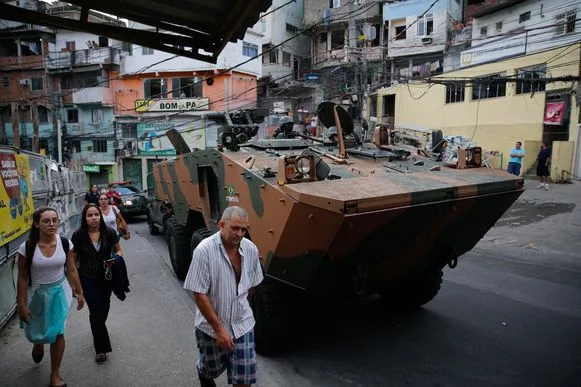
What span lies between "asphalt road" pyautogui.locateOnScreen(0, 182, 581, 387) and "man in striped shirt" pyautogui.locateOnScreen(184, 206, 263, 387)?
3.51 ft

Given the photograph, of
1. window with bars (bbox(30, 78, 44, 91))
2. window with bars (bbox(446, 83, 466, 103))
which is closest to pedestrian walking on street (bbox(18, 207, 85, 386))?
window with bars (bbox(446, 83, 466, 103))

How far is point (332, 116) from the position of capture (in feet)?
17.7

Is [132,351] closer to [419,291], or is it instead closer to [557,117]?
[419,291]

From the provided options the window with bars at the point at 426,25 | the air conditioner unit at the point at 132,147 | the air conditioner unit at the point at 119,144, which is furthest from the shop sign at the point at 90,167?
the window with bars at the point at 426,25

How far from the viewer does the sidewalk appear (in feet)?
12.4

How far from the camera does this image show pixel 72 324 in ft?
16.7

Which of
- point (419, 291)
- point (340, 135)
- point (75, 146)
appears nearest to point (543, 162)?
point (419, 291)

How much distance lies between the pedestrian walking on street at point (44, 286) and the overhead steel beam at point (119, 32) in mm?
1495

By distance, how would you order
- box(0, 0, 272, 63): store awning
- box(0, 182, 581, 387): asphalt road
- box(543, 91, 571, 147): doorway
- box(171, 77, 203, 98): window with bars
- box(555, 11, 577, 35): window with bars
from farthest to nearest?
box(171, 77, 203, 98): window with bars → box(555, 11, 577, 35): window with bars → box(543, 91, 571, 147): doorway → box(0, 182, 581, 387): asphalt road → box(0, 0, 272, 63): store awning

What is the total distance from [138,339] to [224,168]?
195 cm

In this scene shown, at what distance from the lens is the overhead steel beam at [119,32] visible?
3.52m

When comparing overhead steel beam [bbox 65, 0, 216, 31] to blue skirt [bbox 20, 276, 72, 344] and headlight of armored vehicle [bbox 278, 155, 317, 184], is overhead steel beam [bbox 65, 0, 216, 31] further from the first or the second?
blue skirt [bbox 20, 276, 72, 344]

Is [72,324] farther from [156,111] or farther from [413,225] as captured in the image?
[156,111]

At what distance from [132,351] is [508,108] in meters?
18.3
